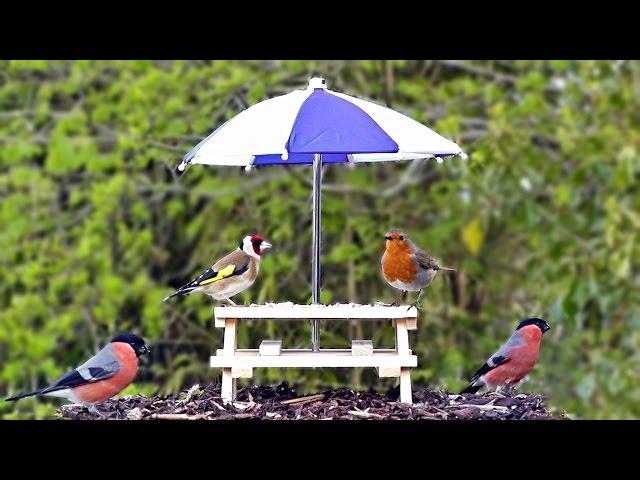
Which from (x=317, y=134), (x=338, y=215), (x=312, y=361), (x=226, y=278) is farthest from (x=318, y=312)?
(x=338, y=215)

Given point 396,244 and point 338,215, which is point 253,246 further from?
point 338,215

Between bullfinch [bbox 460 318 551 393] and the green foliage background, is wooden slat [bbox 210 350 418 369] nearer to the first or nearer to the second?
bullfinch [bbox 460 318 551 393]

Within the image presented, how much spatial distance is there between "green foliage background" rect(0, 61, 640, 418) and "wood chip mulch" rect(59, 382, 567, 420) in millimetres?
2523

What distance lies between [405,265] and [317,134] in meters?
0.78

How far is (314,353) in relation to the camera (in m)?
4.89

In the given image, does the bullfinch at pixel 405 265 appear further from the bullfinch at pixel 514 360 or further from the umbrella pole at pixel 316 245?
the bullfinch at pixel 514 360

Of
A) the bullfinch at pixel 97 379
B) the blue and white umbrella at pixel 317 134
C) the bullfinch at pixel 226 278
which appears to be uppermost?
the blue and white umbrella at pixel 317 134

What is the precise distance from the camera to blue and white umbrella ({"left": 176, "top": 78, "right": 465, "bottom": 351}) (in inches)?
182

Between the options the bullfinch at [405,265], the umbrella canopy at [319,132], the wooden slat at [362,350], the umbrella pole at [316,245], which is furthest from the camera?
the bullfinch at [405,265]

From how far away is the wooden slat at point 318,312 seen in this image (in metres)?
4.69

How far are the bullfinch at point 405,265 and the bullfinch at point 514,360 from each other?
1.34ft

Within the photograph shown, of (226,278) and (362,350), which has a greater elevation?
(226,278)

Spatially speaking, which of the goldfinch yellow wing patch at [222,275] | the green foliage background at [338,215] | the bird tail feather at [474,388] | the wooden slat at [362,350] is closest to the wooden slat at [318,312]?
the wooden slat at [362,350]

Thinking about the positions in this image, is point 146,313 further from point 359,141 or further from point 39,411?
point 359,141
